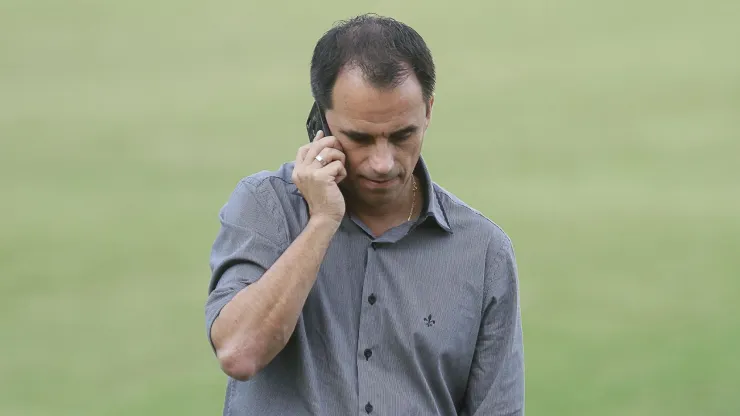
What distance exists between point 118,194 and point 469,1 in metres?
1.93

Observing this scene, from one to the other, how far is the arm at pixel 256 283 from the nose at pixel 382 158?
125 mm

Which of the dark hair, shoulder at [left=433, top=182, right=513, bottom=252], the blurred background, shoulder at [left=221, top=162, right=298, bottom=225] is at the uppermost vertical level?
the dark hair

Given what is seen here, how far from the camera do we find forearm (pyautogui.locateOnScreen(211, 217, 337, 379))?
1.94 metres

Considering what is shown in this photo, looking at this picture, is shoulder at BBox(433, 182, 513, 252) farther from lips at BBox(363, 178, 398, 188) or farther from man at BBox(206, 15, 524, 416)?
lips at BBox(363, 178, 398, 188)

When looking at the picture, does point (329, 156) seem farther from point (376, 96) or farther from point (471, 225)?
point (471, 225)

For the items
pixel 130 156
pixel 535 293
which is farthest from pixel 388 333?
pixel 130 156

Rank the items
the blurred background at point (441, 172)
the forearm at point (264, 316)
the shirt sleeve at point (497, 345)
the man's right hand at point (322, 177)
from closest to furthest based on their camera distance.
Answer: the forearm at point (264, 316) < the man's right hand at point (322, 177) < the shirt sleeve at point (497, 345) < the blurred background at point (441, 172)

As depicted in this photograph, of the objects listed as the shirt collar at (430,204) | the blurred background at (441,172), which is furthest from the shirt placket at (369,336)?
the blurred background at (441,172)

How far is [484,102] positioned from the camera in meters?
5.57

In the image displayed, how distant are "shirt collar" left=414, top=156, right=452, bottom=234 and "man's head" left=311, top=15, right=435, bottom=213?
63 millimetres

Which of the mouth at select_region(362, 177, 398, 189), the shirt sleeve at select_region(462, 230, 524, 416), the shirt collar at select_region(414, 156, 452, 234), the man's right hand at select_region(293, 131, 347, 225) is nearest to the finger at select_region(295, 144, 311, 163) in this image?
the man's right hand at select_region(293, 131, 347, 225)

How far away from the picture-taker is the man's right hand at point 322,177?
2055 mm

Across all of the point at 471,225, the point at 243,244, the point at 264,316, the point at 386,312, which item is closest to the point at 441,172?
the point at 471,225

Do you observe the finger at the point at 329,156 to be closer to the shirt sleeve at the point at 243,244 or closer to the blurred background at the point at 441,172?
the shirt sleeve at the point at 243,244
